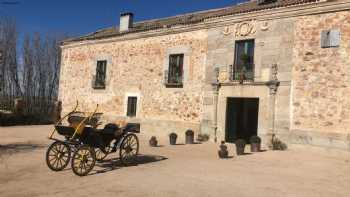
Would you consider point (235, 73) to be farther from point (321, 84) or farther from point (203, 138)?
point (321, 84)

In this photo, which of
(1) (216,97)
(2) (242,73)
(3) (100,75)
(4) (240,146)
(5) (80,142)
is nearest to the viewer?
(5) (80,142)

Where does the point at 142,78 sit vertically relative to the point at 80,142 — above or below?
above

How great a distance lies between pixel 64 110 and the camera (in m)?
21.3

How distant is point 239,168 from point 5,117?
1581cm

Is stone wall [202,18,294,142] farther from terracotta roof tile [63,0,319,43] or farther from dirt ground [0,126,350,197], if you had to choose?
dirt ground [0,126,350,197]

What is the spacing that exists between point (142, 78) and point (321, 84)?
8.31 m

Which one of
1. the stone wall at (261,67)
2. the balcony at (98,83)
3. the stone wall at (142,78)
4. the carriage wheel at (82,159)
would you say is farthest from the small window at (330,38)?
the balcony at (98,83)

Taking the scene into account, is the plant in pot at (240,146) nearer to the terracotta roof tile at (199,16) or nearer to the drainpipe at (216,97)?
the drainpipe at (216,97)

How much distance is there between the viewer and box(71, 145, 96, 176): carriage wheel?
7.00 m

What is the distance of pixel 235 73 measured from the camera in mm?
13836

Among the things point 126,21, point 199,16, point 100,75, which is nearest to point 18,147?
point 100,75

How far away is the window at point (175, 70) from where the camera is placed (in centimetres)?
1574

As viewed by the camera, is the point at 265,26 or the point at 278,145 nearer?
the point at 278,145

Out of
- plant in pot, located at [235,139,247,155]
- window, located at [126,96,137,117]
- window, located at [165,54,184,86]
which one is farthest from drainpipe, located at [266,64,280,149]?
window, located at [126,96,137,117]
